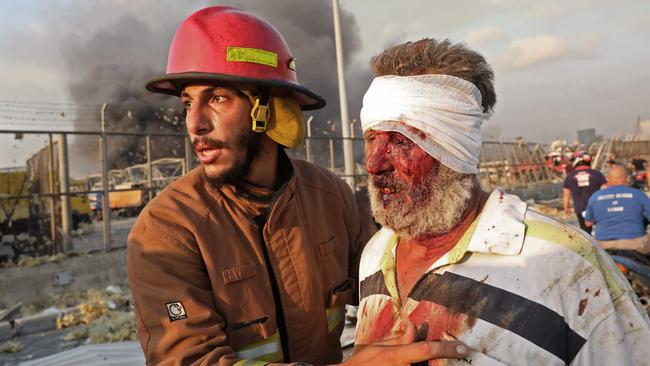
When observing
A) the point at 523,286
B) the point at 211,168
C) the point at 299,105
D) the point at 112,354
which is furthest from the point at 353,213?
the point at 112,354

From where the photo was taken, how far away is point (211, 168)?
2.21 metres

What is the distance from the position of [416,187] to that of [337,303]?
97cm

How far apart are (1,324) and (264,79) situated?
5.78 m

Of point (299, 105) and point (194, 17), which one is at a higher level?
point (194, 17)

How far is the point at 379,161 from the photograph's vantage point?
5.37ft

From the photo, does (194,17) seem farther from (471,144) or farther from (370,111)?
(471,144)

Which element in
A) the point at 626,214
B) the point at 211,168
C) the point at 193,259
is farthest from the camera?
the point at 626,214

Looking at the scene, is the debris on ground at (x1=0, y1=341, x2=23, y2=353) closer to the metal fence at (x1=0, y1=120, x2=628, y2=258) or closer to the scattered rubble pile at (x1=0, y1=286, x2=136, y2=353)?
the scattered rubble pile at (x1=0, y1=286, x2=136, y2=353)

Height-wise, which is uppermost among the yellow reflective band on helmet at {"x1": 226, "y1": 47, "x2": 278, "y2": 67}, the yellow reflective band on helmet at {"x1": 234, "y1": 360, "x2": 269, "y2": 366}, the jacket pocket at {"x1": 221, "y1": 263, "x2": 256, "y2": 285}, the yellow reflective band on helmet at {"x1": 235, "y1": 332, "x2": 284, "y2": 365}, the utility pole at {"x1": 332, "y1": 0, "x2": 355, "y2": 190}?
the utility pole at {"x1": 332, "y1": 0, "x2": 355, "y2": 190}

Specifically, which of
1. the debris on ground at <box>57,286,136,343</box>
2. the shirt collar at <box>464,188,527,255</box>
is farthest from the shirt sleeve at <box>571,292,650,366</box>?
the debris on ground at <box>57,286,136,343</box>

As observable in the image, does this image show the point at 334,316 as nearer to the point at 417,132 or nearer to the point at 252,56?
the point at 417,132

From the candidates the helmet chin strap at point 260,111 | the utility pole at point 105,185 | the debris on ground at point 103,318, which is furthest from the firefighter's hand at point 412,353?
the utility pole at point 105,185

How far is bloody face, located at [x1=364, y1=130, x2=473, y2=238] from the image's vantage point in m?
1.60

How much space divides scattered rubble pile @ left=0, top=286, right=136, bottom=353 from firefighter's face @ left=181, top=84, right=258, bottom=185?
423cm
